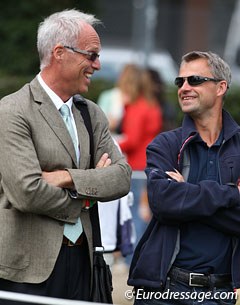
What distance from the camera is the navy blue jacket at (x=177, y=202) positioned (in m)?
4.89

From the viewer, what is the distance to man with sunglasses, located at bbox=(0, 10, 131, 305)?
15.4 ft

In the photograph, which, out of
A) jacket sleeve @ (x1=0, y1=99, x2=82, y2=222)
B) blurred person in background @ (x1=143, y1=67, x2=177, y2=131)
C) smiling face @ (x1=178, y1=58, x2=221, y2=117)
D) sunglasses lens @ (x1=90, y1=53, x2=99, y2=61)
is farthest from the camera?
blurred person in background @ (x1=143, y1=67, x2=177, y2=131)

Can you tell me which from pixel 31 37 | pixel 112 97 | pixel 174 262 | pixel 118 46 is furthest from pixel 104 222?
pixel 118 46

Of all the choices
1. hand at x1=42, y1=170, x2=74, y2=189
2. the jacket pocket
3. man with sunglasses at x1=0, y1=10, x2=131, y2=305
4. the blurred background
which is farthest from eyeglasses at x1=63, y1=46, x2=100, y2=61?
the blurred background

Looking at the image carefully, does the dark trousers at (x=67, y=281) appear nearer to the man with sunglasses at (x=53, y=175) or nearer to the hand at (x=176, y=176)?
the man with sunglasses at (x=53, y=175)

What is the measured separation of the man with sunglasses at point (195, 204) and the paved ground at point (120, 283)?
1948 millimetres

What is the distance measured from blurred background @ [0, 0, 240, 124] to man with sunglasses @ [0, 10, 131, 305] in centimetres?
1206

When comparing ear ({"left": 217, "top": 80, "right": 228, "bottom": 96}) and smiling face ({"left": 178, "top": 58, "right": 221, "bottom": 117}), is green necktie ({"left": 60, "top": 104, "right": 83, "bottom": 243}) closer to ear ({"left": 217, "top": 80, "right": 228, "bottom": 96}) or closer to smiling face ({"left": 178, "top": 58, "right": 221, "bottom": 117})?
smiling face ({"left": 178, "top": 58, "right": 221, "bottom": 117})

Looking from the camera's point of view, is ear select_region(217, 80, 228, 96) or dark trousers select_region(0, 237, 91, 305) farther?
ear select_region(217, 80, 228, 96)

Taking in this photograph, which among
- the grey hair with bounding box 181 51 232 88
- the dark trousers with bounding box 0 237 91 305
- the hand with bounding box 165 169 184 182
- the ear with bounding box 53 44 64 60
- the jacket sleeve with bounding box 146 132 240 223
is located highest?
the ear with bounding box 53 44 64 60

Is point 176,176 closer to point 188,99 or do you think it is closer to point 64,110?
point 188,99

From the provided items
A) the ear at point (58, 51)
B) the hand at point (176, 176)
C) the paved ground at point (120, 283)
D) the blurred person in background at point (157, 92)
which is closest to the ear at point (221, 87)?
the hand at point (176, 176)

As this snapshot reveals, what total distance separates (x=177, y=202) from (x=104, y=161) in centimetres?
46

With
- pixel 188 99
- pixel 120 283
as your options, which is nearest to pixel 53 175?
pixel 188 99
